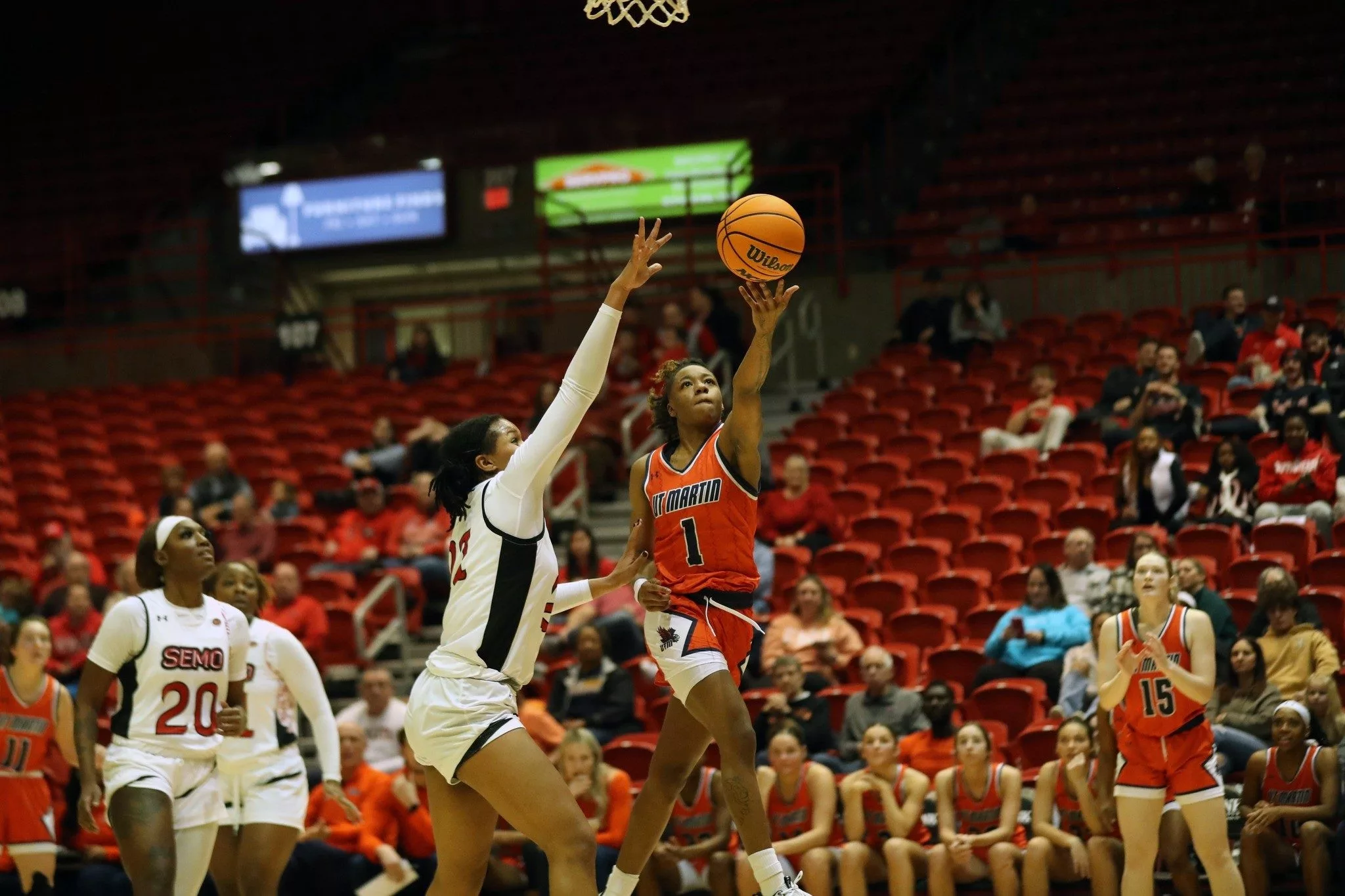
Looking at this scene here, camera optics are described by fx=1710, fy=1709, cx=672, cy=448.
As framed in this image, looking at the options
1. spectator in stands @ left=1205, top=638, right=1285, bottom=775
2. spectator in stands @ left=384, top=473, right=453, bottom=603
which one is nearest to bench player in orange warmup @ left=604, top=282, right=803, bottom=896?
spectator in stands @ left=1205, top=638, right=1285, bottom=775

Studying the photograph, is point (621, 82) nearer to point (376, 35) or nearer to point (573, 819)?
point (376, 35)

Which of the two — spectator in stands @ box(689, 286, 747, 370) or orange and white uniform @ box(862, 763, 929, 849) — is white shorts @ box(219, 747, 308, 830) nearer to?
orange and white uniform @ box(862, 763, 929, 849)

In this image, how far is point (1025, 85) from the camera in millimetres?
19969

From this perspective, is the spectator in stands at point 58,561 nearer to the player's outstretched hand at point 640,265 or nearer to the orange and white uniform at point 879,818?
the orange and white uniform at point 879,818

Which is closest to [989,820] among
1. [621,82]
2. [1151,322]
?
[1151,322]

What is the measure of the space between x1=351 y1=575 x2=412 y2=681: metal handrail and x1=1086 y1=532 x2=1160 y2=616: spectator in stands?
5387 millimetres

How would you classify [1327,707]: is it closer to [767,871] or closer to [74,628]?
[767,871]

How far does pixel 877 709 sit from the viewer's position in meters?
10.4

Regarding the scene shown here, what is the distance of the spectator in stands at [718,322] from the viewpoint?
16.5 metres

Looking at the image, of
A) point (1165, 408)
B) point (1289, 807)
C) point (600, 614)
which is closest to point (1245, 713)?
point (1289, 807)

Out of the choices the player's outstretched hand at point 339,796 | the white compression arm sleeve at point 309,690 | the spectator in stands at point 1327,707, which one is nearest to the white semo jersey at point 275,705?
the white compression arm sleeve at point 309,690

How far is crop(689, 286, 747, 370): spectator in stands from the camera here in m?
16.5

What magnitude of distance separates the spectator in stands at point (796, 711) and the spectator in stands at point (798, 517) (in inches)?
94.5

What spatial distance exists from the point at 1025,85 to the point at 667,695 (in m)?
11.0
